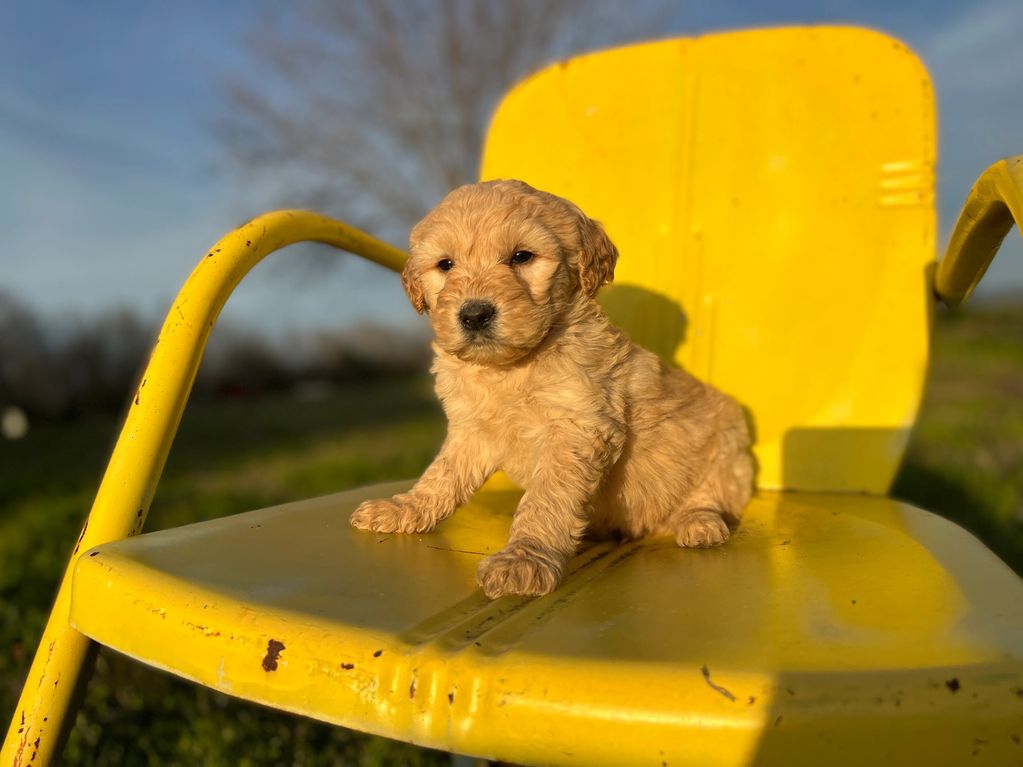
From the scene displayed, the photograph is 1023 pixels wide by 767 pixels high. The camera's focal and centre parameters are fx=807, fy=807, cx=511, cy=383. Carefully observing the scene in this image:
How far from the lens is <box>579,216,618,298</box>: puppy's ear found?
4.00ft

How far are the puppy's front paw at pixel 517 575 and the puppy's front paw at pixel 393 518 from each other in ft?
0.87

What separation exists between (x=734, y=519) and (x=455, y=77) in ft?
24.9

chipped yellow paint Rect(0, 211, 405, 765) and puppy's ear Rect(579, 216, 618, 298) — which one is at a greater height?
puppy's ear Rect(579, 216, 618, 298)

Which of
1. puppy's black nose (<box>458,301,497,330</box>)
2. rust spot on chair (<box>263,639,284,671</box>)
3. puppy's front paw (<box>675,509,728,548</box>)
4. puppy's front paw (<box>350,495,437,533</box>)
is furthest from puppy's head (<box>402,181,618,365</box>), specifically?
rust spot on chair (<box>263,639,284,671</box>)

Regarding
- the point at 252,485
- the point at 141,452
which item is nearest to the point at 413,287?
the point at 141,452

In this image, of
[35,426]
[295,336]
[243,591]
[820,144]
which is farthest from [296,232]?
[295,336]

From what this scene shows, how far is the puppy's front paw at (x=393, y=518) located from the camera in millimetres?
1212

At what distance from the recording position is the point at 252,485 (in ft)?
13.4

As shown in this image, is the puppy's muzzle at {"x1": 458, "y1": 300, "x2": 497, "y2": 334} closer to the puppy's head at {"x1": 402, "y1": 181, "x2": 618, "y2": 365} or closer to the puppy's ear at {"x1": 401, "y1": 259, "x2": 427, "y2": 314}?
the puppy's head at {"x1": 402, "y1": 181, "x2": 618, "y2": 365}

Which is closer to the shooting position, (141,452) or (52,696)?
(52,696)

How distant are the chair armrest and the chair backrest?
0.45 feet

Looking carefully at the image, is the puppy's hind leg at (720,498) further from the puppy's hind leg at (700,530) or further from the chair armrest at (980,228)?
the chair armrest at (980,228)

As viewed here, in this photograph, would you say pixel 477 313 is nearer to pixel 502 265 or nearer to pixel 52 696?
pixel 502 265

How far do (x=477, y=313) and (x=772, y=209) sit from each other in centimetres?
100
